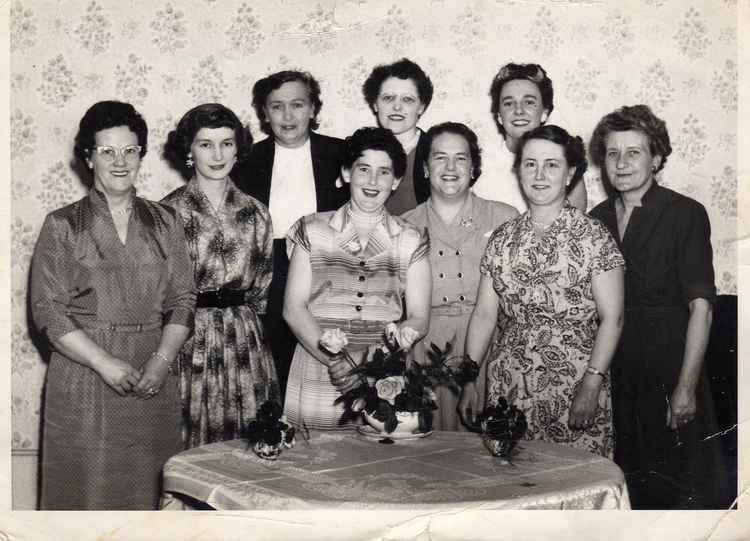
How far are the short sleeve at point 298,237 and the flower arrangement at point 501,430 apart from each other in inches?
36.3

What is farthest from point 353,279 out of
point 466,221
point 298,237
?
point 466,221

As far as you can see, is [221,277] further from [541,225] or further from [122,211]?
[541,225]

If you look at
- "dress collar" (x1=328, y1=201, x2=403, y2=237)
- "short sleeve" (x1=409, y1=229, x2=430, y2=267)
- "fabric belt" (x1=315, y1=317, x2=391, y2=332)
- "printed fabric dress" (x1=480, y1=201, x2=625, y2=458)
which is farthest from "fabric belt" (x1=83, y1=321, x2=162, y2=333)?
"printed fabric dress" (x1=480, y1=201, x2=625, y2=458)

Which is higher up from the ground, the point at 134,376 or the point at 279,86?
the point at 279,86

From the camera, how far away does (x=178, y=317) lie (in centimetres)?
271

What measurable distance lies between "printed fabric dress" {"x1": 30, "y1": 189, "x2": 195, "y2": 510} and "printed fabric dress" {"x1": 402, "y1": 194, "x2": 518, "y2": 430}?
0.83m

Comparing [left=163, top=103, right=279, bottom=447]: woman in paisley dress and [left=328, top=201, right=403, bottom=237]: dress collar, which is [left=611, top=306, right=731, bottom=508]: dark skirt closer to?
[left=328, top=201, right=403, bottom=237]: dress collar

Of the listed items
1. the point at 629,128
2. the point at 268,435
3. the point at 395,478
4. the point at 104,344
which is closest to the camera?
the point at 395,478

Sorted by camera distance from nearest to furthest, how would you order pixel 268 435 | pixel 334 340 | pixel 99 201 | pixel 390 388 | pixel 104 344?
pixel 268 435 < pixel 390 388 < pixel 334 340 < pixel 104 344 < pixel 99 201

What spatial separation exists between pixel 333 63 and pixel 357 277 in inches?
29.6

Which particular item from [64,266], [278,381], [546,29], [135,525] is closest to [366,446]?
[278,381]

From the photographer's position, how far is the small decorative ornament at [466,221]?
2871 millimetres

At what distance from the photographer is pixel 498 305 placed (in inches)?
109

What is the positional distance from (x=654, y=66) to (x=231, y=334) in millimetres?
1721
